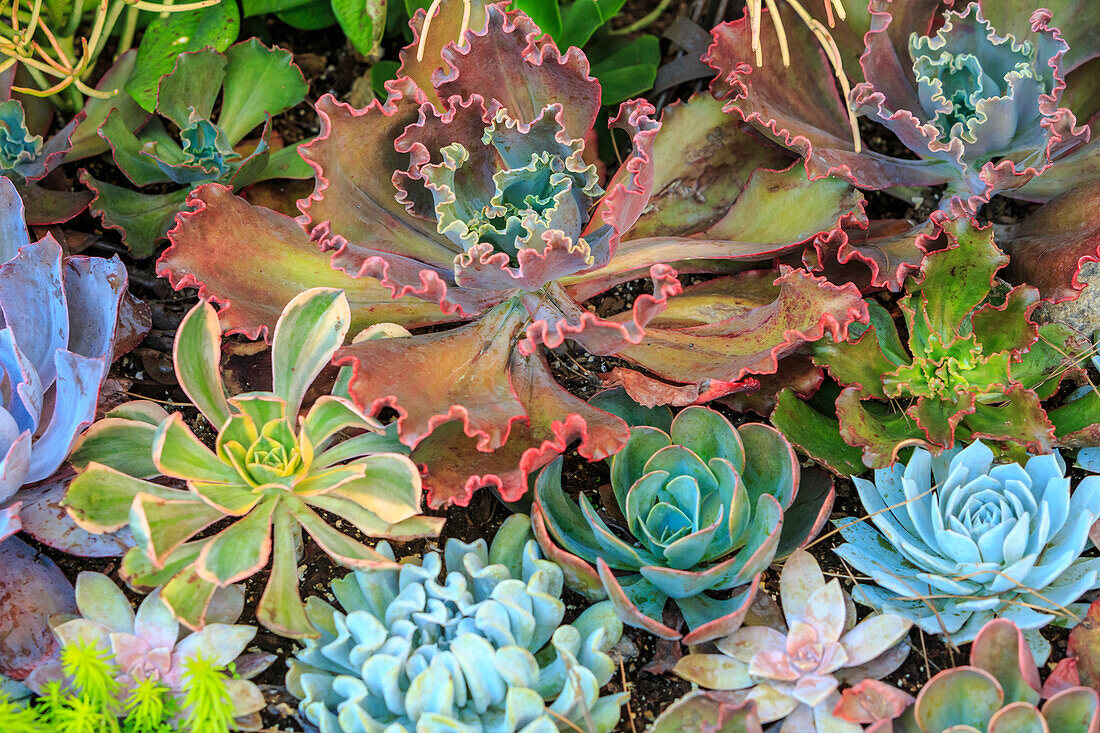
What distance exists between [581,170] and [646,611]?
707 millimetres

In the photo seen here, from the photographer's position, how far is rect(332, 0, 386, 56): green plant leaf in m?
1.85

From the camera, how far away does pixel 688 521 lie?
4.60 feet

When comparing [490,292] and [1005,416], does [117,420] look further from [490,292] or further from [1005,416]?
[1005,416]

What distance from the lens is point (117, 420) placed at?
1405 millimetres

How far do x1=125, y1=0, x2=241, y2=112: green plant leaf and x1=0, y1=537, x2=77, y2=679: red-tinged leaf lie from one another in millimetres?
927

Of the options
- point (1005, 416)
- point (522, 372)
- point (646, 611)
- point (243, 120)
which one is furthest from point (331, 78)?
point (1005, 416)

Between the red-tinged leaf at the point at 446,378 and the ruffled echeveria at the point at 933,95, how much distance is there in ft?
1.95

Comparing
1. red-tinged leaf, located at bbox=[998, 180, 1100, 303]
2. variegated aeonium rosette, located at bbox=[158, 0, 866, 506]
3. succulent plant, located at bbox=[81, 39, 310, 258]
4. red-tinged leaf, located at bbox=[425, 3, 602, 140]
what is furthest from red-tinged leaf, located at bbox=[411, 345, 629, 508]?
red-tinged leaf, located at bbox=[998, 180, 1100, 303]

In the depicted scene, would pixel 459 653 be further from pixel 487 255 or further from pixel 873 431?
pixel 873 431

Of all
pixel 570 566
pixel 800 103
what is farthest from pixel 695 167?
pixel 570 566

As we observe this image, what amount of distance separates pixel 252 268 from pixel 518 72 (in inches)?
22.1

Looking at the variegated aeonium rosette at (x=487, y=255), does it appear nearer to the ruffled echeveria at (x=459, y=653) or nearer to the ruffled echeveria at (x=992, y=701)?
the ruffled echeveria at (x=459, y=653)

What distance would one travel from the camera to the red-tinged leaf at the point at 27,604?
4.41 ft

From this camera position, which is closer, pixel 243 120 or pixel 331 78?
pixel 243 120
